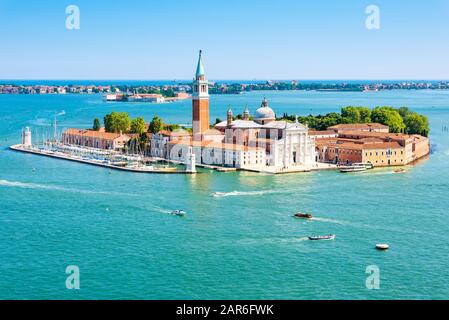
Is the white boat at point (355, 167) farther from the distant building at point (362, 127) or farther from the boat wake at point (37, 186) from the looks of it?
the boat wake at point (37, 186)

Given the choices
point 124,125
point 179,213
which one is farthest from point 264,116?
point 179,213

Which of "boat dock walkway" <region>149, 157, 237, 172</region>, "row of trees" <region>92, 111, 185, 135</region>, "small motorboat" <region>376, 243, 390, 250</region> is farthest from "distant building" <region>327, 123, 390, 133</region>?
"small motorboat" <region>376, 243, 390, 250</region>

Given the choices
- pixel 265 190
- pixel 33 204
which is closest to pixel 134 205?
pixel 33 204

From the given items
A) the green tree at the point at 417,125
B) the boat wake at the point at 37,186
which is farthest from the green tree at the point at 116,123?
the green tree at the point at 417,125

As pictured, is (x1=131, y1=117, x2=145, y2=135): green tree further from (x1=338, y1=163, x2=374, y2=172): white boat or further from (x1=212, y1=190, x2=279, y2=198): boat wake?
(x1=212, y1=190, x2=279, y2=198): boat wake
